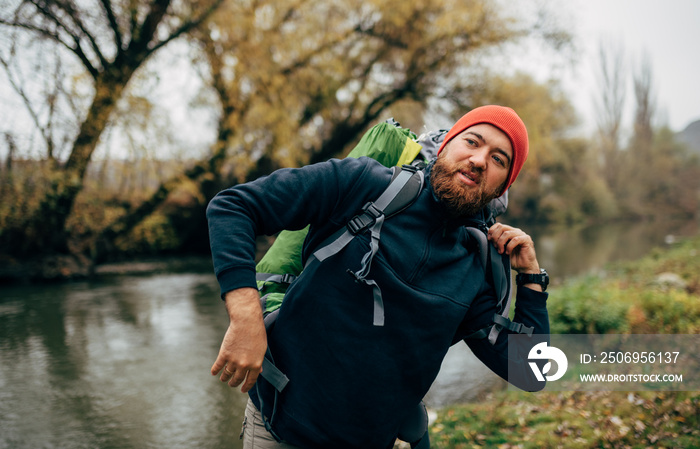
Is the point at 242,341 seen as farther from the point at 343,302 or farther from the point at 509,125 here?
the point at 509,125

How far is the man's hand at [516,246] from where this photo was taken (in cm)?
179

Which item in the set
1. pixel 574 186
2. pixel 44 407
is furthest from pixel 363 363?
pixel 574 186

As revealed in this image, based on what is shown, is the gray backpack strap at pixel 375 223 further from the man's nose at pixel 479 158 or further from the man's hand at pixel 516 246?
the man's hand at pixel 516 246

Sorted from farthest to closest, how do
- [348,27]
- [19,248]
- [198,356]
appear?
[348,27], [19,248], [198,356]

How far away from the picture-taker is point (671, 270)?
33.1 feet

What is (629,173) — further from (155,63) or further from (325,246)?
(325,246)

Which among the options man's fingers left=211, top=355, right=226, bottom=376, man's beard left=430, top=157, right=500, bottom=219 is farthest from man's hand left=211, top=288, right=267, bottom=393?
man's beard left=430, top=157, right=500, bottom=219

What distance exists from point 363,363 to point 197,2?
1085 cm

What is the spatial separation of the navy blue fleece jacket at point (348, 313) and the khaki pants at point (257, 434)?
0.08m

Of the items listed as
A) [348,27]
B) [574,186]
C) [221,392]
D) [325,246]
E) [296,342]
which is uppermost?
[348,27]

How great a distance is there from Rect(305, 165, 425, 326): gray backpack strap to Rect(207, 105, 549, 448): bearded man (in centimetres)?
2

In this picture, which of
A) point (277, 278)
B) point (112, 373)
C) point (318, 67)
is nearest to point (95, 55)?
point (318, 67)

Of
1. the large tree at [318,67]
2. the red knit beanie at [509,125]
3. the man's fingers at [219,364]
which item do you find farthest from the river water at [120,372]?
the large tree at [318,67]

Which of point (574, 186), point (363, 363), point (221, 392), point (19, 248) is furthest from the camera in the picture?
point (574, 186)
